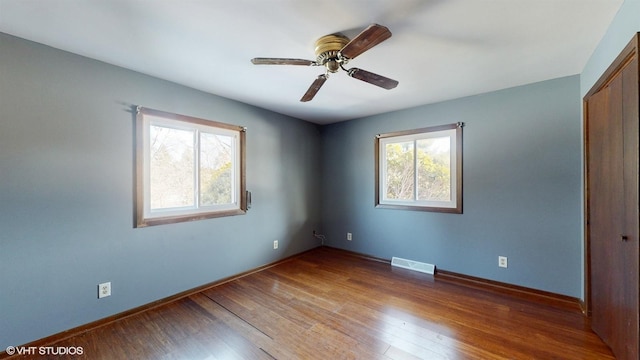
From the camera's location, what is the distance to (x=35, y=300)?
1.86 meters

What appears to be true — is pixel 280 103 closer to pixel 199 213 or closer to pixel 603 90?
pixel 199 213

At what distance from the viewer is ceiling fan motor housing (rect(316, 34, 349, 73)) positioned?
5.68 ft

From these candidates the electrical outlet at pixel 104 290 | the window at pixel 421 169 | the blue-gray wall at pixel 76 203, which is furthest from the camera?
the window at pixel 421 169

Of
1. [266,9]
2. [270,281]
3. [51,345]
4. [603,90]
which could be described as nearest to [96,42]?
[266,9]

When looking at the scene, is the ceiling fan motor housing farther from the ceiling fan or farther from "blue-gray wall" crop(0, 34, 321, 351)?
"blue-gray wall" crop(0, 34, 321, 351)

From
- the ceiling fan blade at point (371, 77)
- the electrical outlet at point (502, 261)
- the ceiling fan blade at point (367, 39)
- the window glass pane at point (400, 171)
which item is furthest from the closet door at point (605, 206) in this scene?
the window glass pane at point (400, 171)

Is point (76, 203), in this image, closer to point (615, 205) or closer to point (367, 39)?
point (367, 39)

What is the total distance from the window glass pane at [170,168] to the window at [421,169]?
104 inches

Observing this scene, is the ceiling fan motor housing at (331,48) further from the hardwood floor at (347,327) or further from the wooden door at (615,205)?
the hardwood floor at (347,327)

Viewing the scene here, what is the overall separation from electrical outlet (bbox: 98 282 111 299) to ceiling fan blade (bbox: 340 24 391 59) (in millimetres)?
2761

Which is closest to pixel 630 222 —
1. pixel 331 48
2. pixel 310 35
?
pixel 331 48

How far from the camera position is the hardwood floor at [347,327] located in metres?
1.80

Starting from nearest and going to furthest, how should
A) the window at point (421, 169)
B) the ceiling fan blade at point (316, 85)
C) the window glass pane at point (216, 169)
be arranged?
the ceiling fan blade at point (316, 85)
the window glass pane at point (216, 169)
the window at point (421, 169)

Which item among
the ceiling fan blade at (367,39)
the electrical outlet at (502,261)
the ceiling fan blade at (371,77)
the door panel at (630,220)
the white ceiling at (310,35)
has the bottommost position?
the electrical outlet at (502,261)
